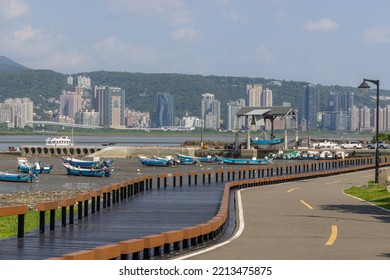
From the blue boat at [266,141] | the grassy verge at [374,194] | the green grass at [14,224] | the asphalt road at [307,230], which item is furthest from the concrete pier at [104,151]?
the green grass at [14,224]

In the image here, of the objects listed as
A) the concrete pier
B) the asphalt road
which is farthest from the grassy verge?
the concrete pier

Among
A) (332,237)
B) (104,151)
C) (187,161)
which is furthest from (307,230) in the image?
(104,151)

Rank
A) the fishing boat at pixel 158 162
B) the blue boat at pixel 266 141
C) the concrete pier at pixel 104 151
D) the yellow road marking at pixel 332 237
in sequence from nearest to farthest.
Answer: the yellow road marking at pixel 332 237, the fishing boat at pixel 158 162, the concrete pier at pixel 104 151, the blue boat at pixel 266 141

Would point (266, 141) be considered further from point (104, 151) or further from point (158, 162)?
point (158, 162)

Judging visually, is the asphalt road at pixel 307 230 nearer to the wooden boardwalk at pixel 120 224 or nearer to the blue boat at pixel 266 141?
the wooden boardwalk at pixel 120 224

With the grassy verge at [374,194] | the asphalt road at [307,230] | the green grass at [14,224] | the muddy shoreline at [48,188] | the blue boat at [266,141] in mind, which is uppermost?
the blue boat at [266,141]

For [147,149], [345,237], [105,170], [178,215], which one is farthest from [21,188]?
[147,149]
